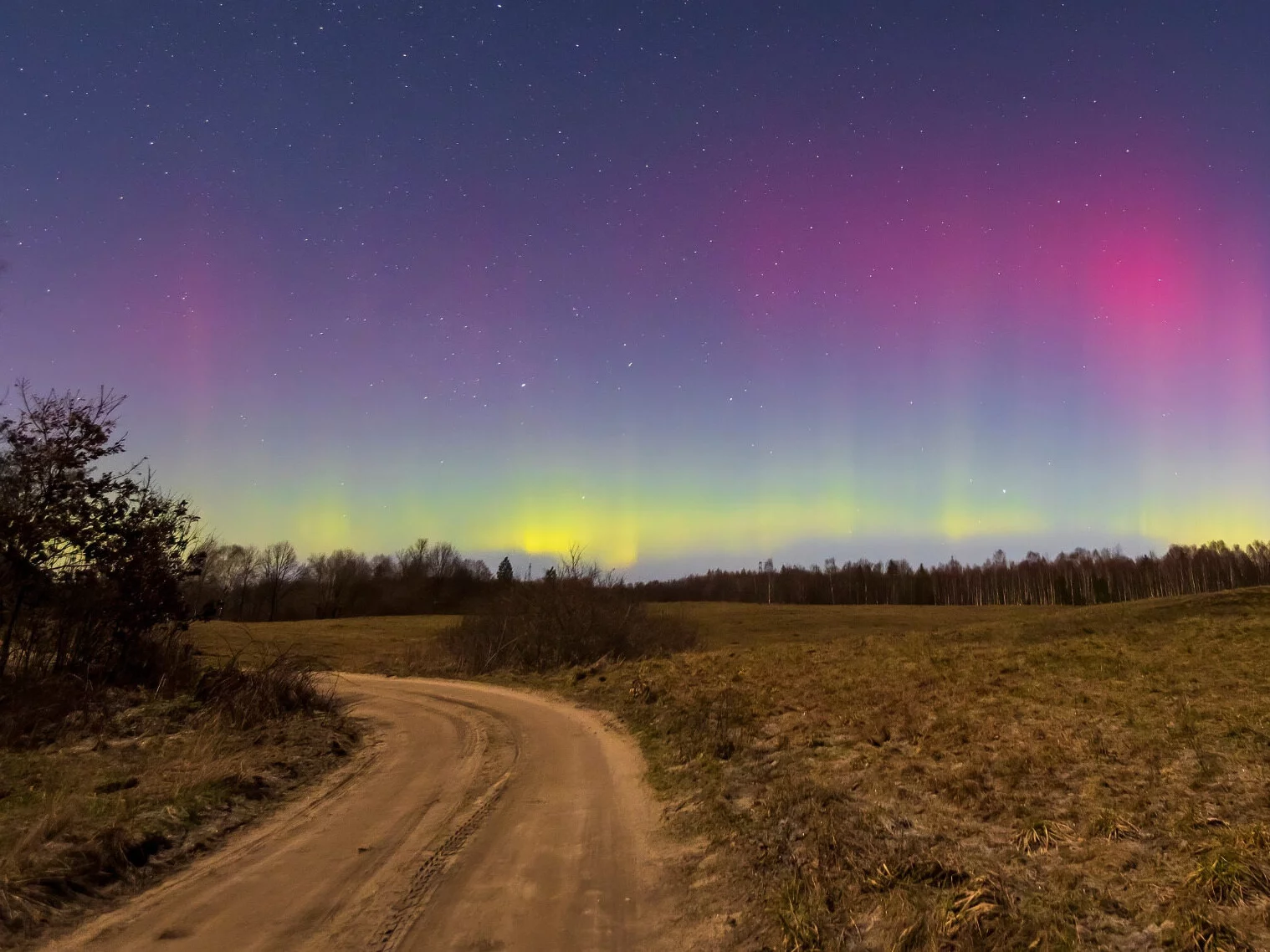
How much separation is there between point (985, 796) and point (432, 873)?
23.1 feet

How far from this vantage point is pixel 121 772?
456 inches

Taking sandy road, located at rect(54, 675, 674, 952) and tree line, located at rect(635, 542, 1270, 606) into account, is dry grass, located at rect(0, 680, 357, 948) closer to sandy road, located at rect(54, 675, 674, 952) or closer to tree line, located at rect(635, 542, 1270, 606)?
sandy road, located at rect(54, 675, 674, 952)

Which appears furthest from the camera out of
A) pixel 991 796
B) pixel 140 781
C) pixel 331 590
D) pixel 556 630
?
pixel 331 590

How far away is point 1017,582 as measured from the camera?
176m

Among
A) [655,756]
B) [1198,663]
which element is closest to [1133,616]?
[1198,663]

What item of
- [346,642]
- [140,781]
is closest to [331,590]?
[346,642]

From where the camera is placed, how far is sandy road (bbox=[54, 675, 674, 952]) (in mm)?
6203

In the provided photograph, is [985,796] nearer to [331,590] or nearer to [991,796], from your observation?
[991,796]

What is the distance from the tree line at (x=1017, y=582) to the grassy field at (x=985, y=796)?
131591mm

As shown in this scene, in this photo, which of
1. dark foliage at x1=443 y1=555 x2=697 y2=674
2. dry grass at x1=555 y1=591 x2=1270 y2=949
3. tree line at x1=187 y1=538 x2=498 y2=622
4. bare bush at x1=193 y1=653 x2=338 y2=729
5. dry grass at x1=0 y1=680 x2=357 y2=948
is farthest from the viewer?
tree line at x1=187 y1=538 x2=498 y2=622

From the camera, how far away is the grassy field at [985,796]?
19.1 feet

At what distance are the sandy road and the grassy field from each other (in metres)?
1.07

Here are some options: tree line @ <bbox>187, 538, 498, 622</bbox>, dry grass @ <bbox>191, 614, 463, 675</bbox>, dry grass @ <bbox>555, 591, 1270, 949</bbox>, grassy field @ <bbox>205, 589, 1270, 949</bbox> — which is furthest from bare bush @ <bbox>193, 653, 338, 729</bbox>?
tree line @ <bbox>187, 538, 498, 622</bbox>

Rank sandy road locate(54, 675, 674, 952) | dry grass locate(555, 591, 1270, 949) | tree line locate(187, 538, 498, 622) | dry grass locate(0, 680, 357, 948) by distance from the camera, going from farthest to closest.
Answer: tree line locate(187, 538, 498, 622), dry grass locate(0, 680, 357, 948), sandy road locate(54, 675, 674, 952), dry grass locate(555, 591, 1270, 949)
